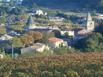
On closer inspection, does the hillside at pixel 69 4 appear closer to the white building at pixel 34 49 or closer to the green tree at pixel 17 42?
the green tree at pixel 17 42

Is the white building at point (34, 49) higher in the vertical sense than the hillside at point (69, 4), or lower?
→ higher

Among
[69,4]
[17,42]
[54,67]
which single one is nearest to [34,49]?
[17,42]

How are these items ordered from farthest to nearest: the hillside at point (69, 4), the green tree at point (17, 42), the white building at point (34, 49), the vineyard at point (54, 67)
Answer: the hillside at point (69, 4)
the green tree at point (17, 42)
the white building at point (34, 49)
the vineyard at point (54, 67)

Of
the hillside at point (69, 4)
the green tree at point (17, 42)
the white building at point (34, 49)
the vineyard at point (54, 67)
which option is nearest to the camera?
the vineyard at point (54, 67)

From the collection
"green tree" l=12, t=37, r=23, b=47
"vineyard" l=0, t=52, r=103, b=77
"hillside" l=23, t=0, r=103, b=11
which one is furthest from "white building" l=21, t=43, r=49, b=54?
"hillside" l=23, t=0, r=103, b=11

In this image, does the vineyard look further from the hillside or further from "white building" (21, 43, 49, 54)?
the hillside

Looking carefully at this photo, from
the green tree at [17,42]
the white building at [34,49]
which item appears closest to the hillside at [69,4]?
the green tree at [17,42]
